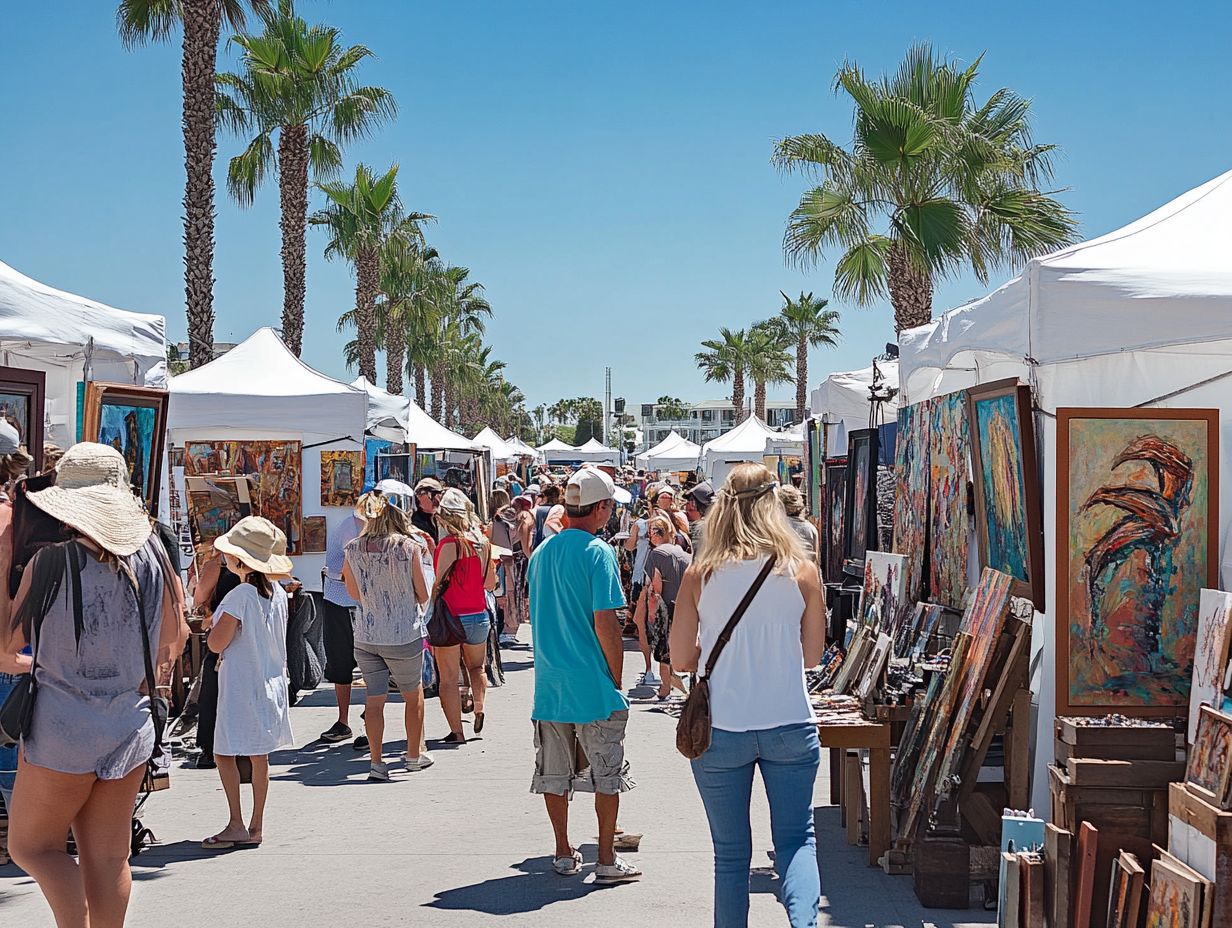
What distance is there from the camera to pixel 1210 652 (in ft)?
16.0

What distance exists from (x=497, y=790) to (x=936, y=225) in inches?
442

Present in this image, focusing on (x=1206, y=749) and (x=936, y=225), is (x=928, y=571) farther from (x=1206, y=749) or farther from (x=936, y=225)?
(x=936, y=225)

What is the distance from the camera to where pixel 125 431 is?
818cm

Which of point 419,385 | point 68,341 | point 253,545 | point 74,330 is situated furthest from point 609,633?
point 419,385

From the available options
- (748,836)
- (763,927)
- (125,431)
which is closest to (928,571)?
(763,927)

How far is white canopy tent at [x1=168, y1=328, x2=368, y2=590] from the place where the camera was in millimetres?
12391

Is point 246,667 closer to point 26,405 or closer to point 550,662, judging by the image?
point 550,662

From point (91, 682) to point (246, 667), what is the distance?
2334mm

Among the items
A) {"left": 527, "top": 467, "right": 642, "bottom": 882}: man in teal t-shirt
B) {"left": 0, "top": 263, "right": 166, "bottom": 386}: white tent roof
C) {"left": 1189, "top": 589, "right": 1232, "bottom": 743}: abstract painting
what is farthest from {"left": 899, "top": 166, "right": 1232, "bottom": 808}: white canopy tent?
{"left": 0, "top": 263, "right": 166, "bottom": 386}: white tent roof

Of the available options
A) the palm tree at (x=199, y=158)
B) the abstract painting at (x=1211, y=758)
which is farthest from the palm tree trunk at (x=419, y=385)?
the abstract painting at (x=1211, y=758)

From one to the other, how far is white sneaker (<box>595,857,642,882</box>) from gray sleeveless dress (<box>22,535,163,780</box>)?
2488mm

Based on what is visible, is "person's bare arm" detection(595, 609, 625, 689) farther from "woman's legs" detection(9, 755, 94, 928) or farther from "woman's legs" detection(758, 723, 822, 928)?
"woman's legs" detection(9, 755, 94, 928)

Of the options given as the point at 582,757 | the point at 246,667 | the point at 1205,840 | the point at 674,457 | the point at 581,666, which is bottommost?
the point at 582,757

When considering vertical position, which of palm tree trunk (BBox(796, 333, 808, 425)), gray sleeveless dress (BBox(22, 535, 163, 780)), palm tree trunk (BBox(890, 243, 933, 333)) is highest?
palm tree trunk (BBox(796, 333, 808, 425))
